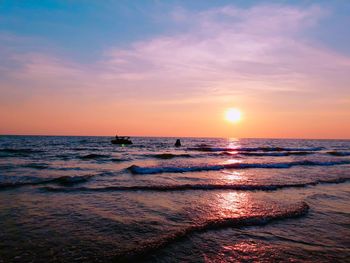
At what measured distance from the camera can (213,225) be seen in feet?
25.6

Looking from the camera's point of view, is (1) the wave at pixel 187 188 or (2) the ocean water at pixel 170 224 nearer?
(2) the ocean water at pixel 170 224

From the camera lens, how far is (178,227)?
7.50m

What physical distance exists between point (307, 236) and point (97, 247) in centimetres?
504

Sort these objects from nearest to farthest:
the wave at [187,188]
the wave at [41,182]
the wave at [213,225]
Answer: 1. the wave at [213,225]
2. the wave at [187,188]
3. the wave at [41,182]

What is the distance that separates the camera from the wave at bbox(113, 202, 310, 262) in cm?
A: 577

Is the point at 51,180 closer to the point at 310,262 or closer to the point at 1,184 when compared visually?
the point at 1,184

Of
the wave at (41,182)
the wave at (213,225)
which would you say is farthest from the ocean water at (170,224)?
the wave at (41,182)

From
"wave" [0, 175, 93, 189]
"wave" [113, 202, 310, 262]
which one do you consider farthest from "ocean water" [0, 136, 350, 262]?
"wave" [0, 175, 93, 189]

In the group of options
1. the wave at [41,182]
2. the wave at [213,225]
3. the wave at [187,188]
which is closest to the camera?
the wave at [213,225]

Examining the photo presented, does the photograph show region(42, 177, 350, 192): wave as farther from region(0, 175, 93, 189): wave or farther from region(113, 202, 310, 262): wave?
region(113, 202, 310, 262): wave

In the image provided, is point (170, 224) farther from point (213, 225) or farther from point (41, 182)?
point (41, 182)

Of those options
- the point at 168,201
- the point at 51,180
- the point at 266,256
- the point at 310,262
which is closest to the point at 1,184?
the point at 51,180

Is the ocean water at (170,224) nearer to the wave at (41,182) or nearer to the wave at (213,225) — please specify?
the wave at (213,225)

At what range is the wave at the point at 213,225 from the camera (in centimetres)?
577
